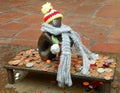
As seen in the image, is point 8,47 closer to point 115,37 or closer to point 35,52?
point 35,52

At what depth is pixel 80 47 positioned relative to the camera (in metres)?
2.63

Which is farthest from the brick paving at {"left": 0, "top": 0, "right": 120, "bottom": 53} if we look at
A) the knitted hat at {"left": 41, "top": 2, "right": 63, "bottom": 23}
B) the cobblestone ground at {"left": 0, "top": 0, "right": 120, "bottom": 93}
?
the knitted hat at {"left": 41, "top": 2, "right": 63, "bottom": 23}

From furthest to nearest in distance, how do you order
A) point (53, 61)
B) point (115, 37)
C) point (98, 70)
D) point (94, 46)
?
point (115, 37) → point (94, 46) → point (53, 61) → point (98, 70)

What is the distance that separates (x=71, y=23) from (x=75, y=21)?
133mm

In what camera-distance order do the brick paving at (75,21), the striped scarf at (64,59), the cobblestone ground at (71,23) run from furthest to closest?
the brick paving at (75,21)
the cobblestone ground at (71,23)
the striped scarf at (64,59)

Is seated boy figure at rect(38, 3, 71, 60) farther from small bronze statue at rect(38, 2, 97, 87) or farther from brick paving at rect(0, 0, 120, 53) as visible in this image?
brick paving at rect(0, 0, 120, 53)

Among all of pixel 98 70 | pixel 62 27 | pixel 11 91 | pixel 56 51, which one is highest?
pixel 62 27

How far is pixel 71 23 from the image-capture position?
15.3 feet

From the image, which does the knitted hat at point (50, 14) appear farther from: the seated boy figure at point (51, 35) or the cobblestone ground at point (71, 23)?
the cobblestone ground at point (71, 23)

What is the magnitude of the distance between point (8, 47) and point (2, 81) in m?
0.95

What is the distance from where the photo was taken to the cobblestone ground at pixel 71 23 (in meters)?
3.71

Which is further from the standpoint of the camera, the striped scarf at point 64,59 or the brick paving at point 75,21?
the brick paving at point 75,21

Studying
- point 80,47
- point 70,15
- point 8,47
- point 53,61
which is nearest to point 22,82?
point 53,61

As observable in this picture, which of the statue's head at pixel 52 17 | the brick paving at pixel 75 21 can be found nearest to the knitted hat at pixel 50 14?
the statue's head at pixel 52 17
